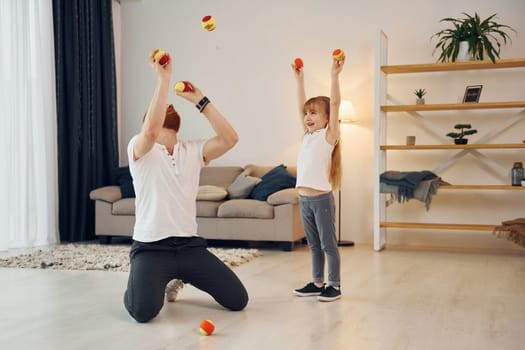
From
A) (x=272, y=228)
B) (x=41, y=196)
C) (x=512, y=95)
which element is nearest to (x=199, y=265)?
(x=272, y=228)

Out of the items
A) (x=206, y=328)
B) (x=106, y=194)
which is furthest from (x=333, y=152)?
(x=106, y=194)

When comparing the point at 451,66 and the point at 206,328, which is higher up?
the point at 451,66

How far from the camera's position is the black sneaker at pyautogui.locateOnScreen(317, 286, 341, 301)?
331 cm

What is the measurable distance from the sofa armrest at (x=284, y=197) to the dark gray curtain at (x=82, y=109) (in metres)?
1.94

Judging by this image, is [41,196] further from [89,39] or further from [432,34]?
[432,34]

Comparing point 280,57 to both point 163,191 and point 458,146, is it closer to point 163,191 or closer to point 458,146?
point 458,146

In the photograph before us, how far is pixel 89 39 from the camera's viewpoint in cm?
650

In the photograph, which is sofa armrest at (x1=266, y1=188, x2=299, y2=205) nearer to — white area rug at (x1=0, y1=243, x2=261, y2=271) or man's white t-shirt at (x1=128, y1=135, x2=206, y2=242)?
white area rug at (x1=0, y1=243, x2=261, y2=271)

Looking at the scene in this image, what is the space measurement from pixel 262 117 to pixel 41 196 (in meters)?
2.24

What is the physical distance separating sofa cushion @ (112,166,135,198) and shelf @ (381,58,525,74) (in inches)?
99.8

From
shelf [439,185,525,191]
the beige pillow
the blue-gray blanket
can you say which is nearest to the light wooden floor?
shelf [439,185,525,191]

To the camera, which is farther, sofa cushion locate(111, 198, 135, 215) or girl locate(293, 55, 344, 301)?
sofa cushion locate(111, 198, 135, 215)

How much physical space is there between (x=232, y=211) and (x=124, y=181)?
1.21 metres

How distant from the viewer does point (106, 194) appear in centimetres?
607
